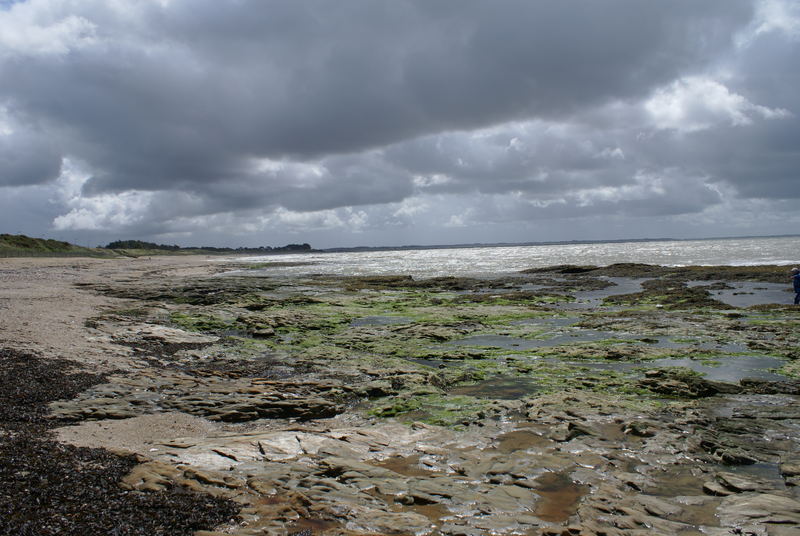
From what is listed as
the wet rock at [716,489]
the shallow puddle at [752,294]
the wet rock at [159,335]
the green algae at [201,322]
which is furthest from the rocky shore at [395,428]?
the shallow puddle at [752,294]

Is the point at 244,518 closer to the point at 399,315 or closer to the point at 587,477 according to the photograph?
the point at 587,477

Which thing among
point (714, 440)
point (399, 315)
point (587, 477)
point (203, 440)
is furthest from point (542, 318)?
point (203, 440)

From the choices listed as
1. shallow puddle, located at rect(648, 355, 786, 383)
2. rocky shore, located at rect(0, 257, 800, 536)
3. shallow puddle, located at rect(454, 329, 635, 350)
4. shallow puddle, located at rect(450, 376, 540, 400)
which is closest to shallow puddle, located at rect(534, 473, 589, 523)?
rocky shore, located at rect(0, 257, 800, 536)

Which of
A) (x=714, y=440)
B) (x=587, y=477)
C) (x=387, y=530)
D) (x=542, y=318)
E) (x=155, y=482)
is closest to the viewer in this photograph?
(x=387, y=530)

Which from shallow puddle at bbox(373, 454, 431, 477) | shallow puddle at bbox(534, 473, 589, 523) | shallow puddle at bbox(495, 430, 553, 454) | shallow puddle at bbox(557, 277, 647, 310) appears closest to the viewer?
shallow puddle at bbox(534, 473, 589, 523)

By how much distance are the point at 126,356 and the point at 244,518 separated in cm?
1073

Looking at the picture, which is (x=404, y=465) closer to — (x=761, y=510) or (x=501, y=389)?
(x=761, y=510)

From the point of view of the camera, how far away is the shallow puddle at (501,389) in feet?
40.9

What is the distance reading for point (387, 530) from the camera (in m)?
5.69

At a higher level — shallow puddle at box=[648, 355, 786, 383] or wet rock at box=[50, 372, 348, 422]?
wet rock at box=[50, 372, 348, 422]

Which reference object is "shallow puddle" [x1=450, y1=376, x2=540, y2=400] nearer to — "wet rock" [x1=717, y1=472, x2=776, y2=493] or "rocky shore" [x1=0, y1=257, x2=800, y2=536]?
"rocky shore" [x1=0, y1=257, x2=800, y2=536]

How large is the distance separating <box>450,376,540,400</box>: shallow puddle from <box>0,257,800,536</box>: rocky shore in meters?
0.10

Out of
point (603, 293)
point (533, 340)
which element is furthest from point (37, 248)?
point (533, 340)

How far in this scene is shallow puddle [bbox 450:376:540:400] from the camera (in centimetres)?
1245
